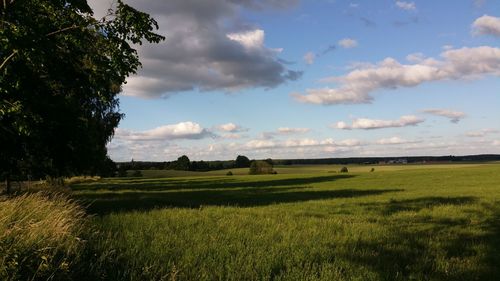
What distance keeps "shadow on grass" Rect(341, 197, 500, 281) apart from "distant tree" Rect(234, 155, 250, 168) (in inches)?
5720

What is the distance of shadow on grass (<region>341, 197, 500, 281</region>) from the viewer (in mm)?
9039

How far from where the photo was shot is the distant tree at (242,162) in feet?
530

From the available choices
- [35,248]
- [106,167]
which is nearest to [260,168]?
[106,167]

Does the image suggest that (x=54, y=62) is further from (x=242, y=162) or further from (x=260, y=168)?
(x=242, y=162)

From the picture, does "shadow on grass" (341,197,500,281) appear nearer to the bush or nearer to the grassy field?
the grassy field

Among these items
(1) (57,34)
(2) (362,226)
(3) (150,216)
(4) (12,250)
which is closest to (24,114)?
(1) (57,34)

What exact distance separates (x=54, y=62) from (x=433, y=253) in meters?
16.0

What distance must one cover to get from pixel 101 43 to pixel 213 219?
6394 mm

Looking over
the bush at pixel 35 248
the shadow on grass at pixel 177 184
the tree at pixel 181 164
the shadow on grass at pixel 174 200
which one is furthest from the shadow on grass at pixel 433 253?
the tree at pixel 181 164

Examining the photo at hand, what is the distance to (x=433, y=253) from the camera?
10.8 metres

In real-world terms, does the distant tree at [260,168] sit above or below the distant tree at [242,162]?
below

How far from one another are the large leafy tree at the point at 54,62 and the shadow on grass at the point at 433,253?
347 inches

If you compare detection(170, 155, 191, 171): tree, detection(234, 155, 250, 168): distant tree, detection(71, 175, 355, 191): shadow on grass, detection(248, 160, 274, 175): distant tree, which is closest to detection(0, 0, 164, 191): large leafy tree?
detection(71, 175, 355, 191): shadow on grass

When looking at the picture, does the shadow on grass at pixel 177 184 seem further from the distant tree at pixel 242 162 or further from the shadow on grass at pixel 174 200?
the distant tree at pixel 242 162
